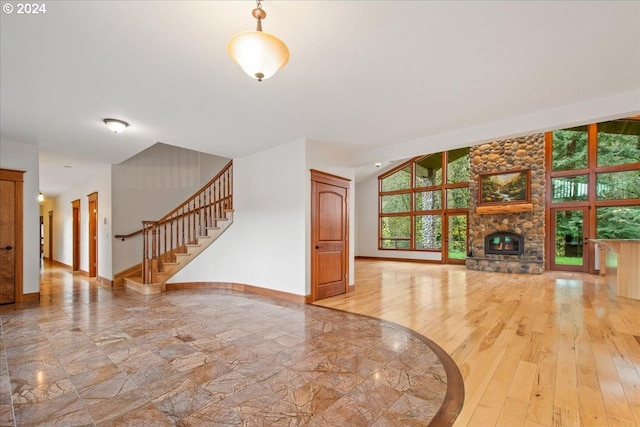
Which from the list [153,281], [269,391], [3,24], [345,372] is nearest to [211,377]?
[269,391]

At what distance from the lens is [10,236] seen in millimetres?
4930

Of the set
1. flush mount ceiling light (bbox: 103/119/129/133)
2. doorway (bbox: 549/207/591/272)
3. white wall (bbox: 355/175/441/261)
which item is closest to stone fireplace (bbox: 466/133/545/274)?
doorway (bbox: 549/207/591/272)

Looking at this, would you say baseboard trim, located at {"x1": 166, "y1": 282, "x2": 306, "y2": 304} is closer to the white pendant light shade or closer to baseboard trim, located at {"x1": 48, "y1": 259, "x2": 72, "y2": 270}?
the white pendant light shade

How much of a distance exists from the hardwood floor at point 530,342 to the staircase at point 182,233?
10.0 ft

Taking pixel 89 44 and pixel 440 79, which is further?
pixel 440 79

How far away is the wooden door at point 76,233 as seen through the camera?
863cm

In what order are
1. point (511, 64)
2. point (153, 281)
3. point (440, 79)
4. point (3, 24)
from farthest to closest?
1. point (153, 281)
2. point (440, 79)
3. point (511, 64)
4. point (3, 24)

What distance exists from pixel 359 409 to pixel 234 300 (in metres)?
3.57

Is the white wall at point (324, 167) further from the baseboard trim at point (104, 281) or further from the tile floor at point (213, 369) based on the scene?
the baseboard trim at point (104, 281)

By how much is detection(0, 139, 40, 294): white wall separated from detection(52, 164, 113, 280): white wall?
144 centimetres

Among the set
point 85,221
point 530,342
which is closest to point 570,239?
point 530,342

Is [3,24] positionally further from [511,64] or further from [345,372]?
[511,64]

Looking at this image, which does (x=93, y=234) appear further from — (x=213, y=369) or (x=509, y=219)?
(x=509, y=219)

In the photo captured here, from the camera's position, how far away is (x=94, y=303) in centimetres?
492
